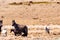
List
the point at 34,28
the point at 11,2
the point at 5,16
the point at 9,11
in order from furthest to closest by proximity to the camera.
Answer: the point at 11,2 < the point at 9,11 < the point at 5,16 < the point at 34,28

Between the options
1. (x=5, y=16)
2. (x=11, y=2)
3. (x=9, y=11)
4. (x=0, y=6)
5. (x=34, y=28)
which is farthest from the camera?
(x=11, y=2)

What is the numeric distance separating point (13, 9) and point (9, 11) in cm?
117

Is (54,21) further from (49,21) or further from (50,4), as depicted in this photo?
(50,4)

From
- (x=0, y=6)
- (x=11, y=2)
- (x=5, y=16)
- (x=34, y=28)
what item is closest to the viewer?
(x=34, y=28)

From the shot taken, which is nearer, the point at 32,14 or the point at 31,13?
the point at 32,14

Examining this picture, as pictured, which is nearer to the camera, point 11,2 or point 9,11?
→ point 9,11

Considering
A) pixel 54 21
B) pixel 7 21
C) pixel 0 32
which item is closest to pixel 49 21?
pixel 54 21

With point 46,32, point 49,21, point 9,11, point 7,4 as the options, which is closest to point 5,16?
point 9,11

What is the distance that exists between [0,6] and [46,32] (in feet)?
49.1

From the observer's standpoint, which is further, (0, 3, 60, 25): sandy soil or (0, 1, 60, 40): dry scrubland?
(0, 3, 60, 25): sandy soil

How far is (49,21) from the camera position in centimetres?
2298

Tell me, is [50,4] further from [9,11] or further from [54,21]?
[54,21]

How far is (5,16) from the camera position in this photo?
25.9 metres

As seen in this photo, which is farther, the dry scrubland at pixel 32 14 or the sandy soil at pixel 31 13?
the sandy soil at pixel 31 13
